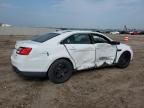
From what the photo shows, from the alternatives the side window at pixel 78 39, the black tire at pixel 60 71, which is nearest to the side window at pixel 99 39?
the side window at pixel 78 39

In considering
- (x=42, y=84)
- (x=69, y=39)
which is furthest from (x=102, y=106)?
(x=69, y=39)

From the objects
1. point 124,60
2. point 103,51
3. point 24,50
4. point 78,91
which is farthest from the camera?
point 124,60

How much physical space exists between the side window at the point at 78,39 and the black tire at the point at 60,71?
2.22 ft

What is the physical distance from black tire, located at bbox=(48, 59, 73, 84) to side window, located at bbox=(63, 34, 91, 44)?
0.68 meters

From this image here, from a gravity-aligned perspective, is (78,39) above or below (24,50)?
above

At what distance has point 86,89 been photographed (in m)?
6.44

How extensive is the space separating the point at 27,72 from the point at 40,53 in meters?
0.65

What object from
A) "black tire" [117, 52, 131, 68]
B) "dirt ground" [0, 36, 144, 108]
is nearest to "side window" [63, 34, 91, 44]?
"dirt ground" [0, 36, 144, 108]

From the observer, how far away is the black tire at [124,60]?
360 inches

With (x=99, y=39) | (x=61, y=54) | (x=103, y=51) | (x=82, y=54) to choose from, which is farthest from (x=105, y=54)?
(x=61, y=54)

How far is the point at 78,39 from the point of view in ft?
25.2

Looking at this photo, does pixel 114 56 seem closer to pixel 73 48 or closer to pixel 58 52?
pixel 73 48

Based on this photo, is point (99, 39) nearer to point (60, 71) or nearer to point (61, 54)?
point (61, 54)

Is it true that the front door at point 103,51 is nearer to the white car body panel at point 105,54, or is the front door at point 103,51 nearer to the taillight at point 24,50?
the white car body panel at point 105,54
